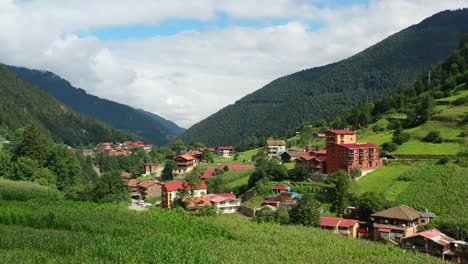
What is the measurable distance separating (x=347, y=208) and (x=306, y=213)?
7043 millimetres

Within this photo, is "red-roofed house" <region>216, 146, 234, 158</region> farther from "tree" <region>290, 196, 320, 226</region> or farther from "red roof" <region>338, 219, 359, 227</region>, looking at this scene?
"red roof" <region>338, 219, 359, 227</region>

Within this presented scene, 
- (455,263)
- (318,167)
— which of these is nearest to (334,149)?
(318,167)

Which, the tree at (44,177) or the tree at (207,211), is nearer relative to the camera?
the tree at (207,211)

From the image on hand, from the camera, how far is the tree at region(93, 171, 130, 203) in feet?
207

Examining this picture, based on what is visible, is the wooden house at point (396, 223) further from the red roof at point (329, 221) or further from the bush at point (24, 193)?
A: the bush at point (24, 193)

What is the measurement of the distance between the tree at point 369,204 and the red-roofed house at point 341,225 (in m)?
2.24

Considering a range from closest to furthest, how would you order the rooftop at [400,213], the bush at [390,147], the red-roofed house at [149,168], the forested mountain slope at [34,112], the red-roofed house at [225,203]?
the rooftop at [400,213], the red-roofed house at [225,203], the bush at [390,147], the red-roofed house at [149,168], the forested mountain slope at [34,112]

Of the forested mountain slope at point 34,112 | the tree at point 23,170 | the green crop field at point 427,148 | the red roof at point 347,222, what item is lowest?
the red roof at point 347,222

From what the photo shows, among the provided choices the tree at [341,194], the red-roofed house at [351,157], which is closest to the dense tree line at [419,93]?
the red-roofed house at [351,157]

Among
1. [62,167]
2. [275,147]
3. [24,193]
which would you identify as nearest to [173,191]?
[24,193]

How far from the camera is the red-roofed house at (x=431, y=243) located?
42094mm

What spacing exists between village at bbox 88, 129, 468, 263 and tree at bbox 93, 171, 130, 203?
22.2 feet

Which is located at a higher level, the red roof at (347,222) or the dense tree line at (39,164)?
the dense tree line at (39,164)

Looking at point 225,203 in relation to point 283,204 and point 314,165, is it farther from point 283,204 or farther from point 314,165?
point 314,165
